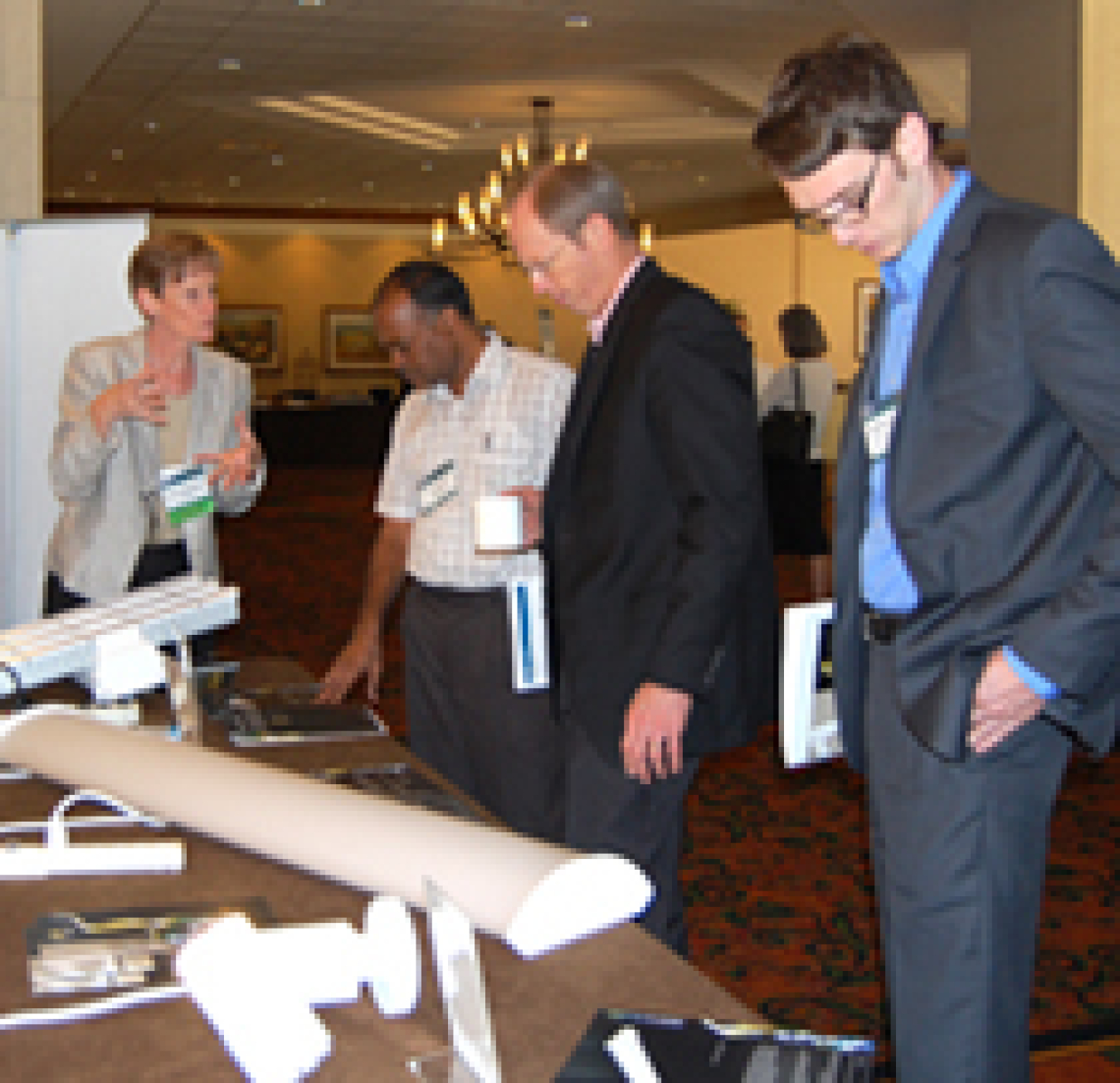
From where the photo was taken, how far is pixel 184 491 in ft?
7.54

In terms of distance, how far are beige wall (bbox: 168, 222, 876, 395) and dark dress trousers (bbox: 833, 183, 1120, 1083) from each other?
1582 cm

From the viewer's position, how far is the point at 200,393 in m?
2.71

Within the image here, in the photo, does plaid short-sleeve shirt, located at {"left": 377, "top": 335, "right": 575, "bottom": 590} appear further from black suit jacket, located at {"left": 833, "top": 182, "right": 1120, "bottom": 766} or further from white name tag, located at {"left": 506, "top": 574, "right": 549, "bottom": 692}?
black suit jacket, located at {"left": 833, "top": 182, "right": 1120, "bottom": 766}

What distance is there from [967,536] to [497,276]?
2128 cm

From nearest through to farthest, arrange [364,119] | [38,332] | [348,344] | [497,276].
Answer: [38,332] → [364,119] → [348,344] → [497,276]

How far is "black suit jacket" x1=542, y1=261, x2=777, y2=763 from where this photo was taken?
80.4 inches

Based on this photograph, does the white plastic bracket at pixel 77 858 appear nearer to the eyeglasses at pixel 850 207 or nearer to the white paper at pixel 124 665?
the white paper at pixel 124 665

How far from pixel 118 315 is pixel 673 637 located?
2.27m

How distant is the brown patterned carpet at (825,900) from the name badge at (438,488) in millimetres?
1172

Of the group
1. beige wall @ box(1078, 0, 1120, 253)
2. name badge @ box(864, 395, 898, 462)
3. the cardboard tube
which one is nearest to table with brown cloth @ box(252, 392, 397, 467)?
beige wall @ box(1078, 0, 1120, 253)

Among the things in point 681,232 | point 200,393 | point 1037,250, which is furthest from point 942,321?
point 681,232

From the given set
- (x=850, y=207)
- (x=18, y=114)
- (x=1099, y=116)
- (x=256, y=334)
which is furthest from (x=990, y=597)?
(x=256, y=334)

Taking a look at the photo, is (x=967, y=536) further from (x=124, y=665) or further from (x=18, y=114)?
(x=18, y=114)

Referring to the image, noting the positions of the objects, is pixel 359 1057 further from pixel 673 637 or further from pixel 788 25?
pixel 788 25
